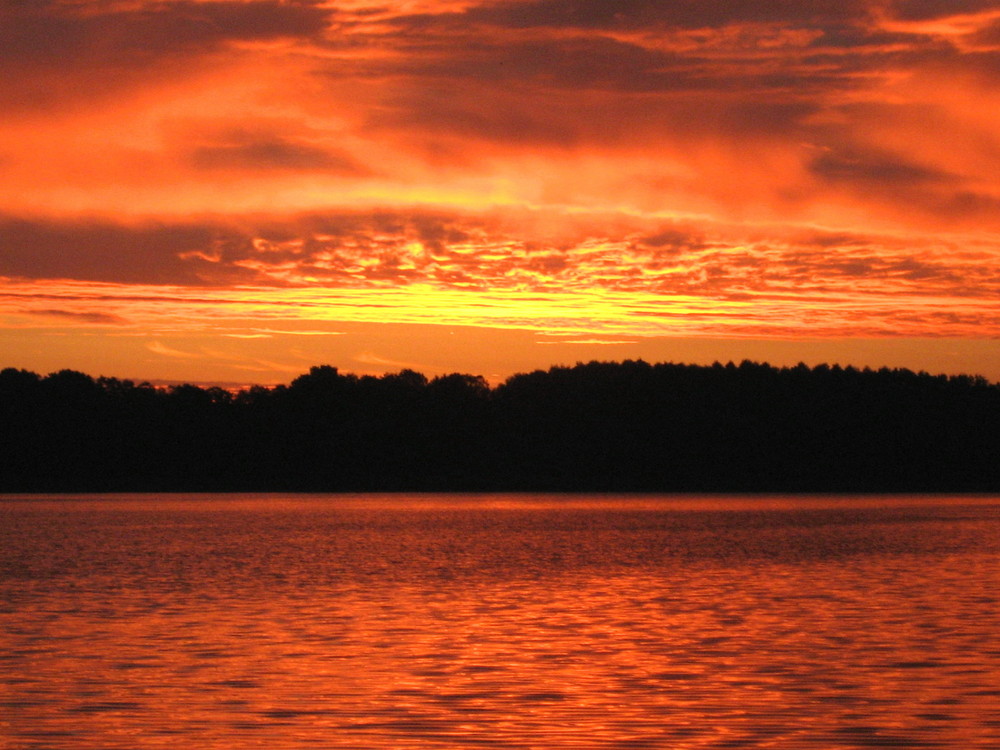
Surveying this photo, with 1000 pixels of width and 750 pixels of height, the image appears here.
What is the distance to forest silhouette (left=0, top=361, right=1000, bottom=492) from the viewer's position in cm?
17512

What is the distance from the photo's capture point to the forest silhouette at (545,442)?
575 feet

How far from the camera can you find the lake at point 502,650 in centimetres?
1609

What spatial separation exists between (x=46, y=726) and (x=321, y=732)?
3.45 metres

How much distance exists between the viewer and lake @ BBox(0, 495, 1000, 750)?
634 inches

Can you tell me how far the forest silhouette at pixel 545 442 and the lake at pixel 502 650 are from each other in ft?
429

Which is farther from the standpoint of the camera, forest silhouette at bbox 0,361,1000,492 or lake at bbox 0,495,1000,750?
forest silhouette at bbox 0,361,1000,492

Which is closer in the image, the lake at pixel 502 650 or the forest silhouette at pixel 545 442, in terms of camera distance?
the lake at pixel 502 650

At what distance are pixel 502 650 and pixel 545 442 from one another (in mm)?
160022

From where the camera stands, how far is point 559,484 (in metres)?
180

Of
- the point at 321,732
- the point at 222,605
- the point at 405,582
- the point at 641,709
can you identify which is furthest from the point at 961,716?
the point at 405,582

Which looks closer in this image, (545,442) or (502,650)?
(502,650)

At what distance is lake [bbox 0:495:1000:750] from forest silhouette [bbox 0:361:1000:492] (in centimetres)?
13078

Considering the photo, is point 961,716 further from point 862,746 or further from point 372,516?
point 372,516

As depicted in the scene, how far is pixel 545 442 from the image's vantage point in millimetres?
182000
